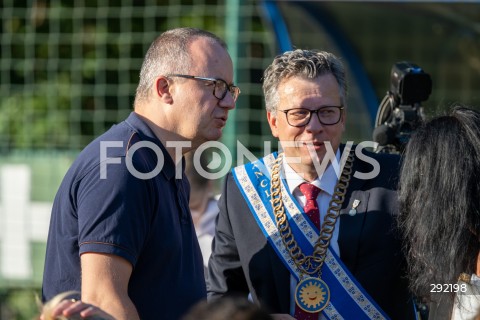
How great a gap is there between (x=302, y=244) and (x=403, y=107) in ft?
2.32

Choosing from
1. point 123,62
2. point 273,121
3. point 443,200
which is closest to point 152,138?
point 273,121

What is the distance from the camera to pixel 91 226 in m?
2.64

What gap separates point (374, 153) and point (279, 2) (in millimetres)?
2135

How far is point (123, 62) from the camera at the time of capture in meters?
8.00

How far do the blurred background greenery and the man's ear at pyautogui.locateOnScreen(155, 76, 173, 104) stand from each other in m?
1.56

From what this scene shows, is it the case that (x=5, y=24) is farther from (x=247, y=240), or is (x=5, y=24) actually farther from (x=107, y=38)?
(x=247, y=240)

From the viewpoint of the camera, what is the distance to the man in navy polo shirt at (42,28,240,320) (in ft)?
8.64

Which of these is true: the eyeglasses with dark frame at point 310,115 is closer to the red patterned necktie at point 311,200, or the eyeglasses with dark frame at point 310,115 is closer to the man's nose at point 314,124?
the man's nose at point 314,124

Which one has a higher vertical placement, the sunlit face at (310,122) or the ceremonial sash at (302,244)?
the sunlit face at (310,122)

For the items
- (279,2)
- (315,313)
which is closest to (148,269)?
(315,313)

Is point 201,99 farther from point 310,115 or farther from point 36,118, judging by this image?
point 36,118

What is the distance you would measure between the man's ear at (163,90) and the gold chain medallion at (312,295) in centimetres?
73

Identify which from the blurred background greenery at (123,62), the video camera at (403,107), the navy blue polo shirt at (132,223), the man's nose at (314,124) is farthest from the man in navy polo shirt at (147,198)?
the blurred background greenery at (123,62)

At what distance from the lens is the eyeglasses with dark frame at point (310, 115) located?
3.13 meters
